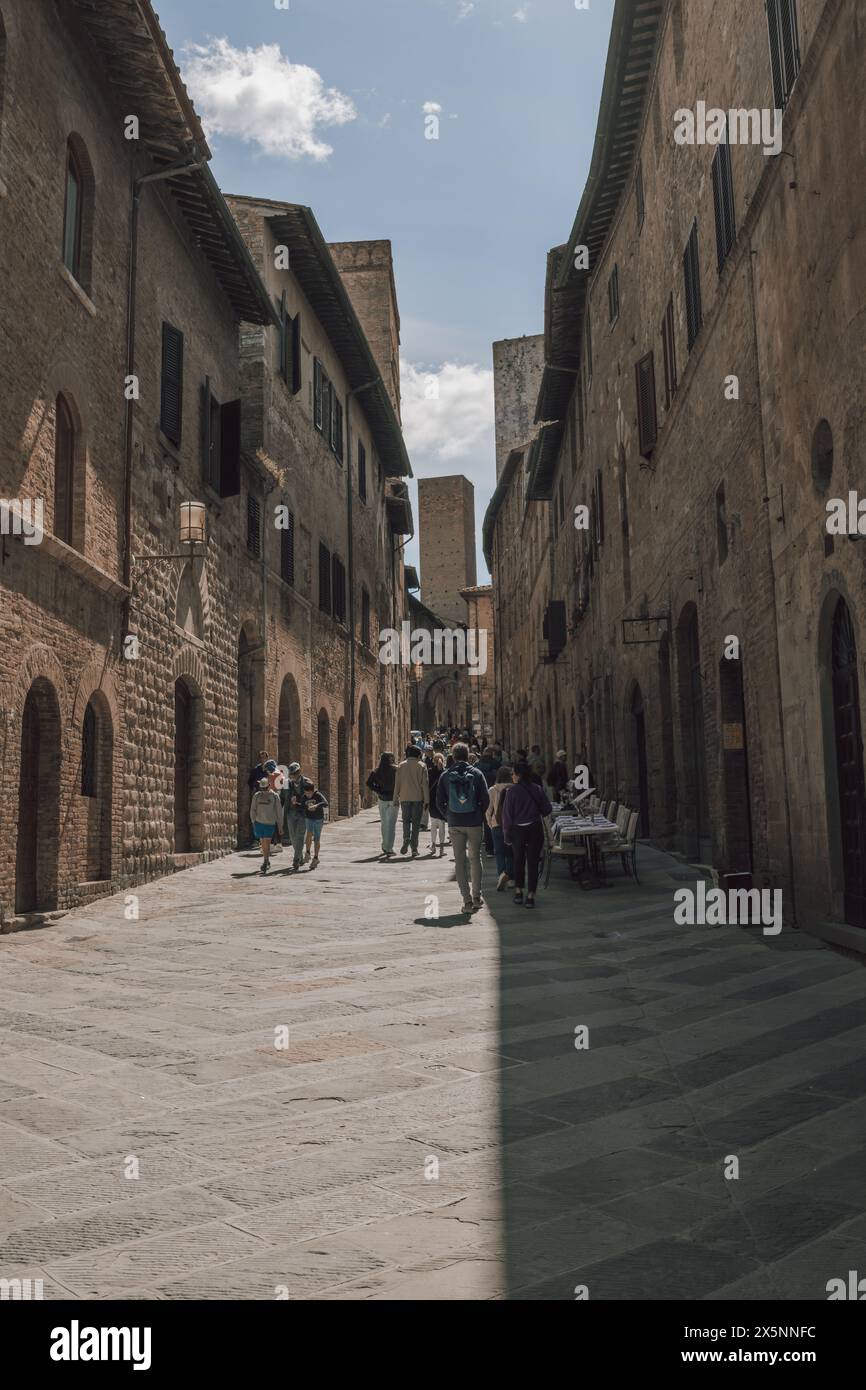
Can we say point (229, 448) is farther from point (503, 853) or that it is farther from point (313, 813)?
point (503, 853)

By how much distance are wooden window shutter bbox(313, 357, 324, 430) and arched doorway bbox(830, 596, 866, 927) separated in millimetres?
15978

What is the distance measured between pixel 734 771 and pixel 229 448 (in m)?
8.34

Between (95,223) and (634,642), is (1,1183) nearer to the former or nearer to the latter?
(95,223)

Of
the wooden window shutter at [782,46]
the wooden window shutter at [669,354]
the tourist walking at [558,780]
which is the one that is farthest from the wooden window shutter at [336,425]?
the wooden window shutter at [782,46]

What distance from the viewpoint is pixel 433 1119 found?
14.4 feet

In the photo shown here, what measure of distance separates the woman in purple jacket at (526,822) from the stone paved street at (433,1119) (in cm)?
214

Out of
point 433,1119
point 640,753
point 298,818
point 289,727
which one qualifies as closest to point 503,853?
point 298,818

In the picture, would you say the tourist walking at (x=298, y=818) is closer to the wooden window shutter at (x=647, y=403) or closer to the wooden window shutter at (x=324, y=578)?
the wooden window shutter at (x=647, y=403)

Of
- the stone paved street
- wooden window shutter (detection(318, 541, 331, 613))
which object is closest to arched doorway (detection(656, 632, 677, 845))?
the stone paved street

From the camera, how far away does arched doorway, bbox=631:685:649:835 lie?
1750 centimetres

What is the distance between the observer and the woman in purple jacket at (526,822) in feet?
35.3

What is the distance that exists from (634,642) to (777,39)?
8085 millimetres
